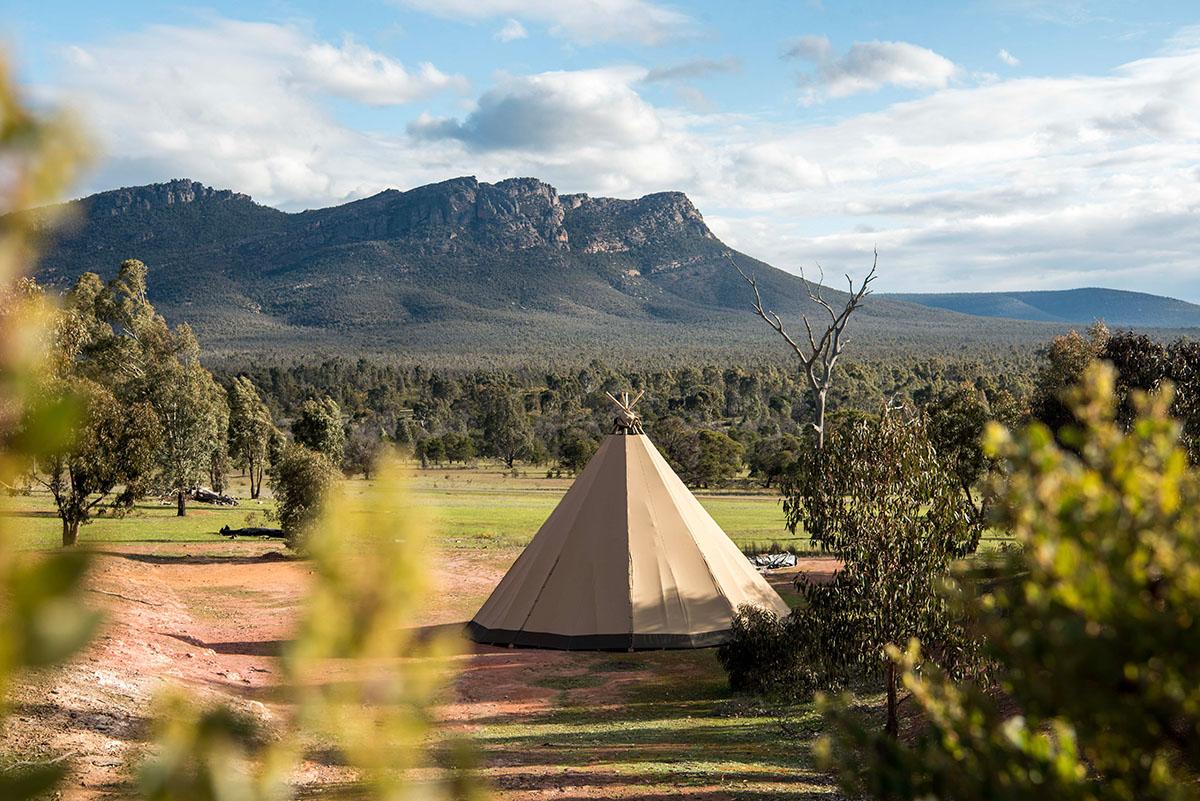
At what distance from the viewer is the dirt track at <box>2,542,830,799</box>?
36.0 ft

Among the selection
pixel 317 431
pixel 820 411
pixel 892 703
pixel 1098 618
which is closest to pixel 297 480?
pixel 317 431

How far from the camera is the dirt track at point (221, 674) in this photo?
11.0 m

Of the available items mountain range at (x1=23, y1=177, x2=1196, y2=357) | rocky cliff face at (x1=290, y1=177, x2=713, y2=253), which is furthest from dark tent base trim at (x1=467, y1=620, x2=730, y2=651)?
rocky cliff face at (x1=290, y1=177, x2=713, y2=253)

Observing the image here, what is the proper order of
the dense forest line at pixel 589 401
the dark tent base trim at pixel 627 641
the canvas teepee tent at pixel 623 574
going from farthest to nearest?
the dense forest line at pixel 589 401 → the canvas teepee tent at pixel 623 574 → the dark tent base trim at pixel 627 641

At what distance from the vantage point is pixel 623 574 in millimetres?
17078

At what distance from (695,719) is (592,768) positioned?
9.22 ft

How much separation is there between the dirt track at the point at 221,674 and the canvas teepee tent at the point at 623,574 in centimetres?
62

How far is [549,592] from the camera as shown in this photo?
17.3m

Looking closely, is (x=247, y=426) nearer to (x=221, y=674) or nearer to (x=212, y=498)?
(x=212, y=498)

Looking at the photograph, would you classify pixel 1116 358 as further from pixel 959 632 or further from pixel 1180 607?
pixel 1180 607

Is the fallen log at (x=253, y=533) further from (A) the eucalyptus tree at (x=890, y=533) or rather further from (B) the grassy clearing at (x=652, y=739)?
(A) the eucalyptus tree at (x=890, y=533)

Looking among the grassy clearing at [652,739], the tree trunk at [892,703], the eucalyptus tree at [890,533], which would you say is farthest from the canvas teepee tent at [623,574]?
the eucalyptus tree at [890,533]

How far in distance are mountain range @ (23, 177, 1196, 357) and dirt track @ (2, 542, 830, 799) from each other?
10473cm

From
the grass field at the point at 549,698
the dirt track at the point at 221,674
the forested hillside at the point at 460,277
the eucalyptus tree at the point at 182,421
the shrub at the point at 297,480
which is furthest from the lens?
the forested hillside at the point at 460,277
